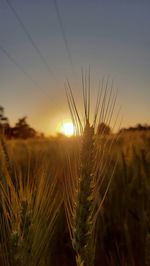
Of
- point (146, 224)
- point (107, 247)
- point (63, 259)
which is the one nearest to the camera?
point (146, 224)

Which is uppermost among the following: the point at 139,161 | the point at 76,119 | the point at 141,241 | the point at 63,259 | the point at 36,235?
the point at 76,119

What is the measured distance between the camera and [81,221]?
0.59 meters

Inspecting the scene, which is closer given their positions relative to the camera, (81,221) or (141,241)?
(81,221)

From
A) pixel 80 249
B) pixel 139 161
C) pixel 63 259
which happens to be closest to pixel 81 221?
pixel 80 249

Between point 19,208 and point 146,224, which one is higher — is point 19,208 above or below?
above

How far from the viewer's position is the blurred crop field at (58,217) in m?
0.66

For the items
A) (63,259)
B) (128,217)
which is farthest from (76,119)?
(128,217)

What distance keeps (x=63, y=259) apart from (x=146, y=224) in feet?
1.25

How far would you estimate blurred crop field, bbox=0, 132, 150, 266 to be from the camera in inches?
25.8

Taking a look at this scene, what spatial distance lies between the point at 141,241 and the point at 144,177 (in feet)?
1.15

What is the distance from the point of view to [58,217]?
59.3 inches

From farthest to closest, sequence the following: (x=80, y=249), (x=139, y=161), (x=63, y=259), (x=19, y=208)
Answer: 1. (x=139, y=161)
2. (x=63, y=259)
3. (x=19, y=208)
4. (x=80, y=249)

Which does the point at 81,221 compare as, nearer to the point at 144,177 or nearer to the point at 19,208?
the point at 19,208

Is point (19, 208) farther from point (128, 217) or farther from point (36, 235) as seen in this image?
point (128, 217)
